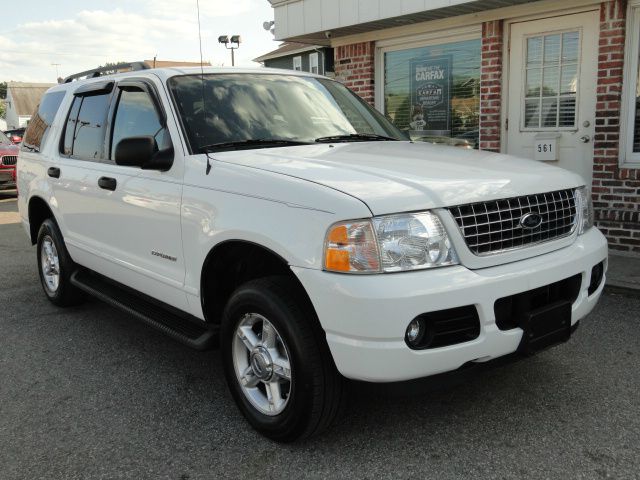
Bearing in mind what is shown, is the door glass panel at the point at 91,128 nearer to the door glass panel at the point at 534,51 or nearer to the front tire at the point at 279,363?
the front tire at the point at 279,363

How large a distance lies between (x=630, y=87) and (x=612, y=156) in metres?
0.71

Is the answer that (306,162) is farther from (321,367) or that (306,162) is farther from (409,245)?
(321,367)

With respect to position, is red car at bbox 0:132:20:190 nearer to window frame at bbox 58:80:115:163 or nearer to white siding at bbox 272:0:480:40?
white siding at bbox 272:0:480:40

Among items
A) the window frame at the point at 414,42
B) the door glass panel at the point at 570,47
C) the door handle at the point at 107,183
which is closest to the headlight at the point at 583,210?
the door handle at the point at 107,183

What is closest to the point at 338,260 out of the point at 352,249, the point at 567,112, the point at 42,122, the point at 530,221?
the point at 352,249

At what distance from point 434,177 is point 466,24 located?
553 centimetres

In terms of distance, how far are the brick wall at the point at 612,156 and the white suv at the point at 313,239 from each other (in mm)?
3300

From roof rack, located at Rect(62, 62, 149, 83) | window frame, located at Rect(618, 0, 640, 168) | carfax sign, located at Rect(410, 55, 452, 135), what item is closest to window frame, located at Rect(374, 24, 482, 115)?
carfax sign, located at Rect(410, 55, 452, 135)

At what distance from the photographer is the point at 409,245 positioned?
8.38 feet

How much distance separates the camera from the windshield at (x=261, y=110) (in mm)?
3553

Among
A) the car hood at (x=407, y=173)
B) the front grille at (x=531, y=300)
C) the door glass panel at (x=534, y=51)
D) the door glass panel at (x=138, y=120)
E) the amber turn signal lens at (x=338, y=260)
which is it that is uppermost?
the door glass panel at (x=534, y=51)

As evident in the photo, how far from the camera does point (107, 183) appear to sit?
4.06m

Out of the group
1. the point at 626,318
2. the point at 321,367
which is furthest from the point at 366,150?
the point at 626,318

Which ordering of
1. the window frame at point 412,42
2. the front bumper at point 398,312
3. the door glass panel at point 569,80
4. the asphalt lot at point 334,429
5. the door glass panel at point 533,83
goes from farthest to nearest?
the window frame at point 412,42 < the door glass panel at point 533,83 < the door glass panel at point 569,80 < the asphalt lot at point 334,429 < the front bumper at point 398,312
